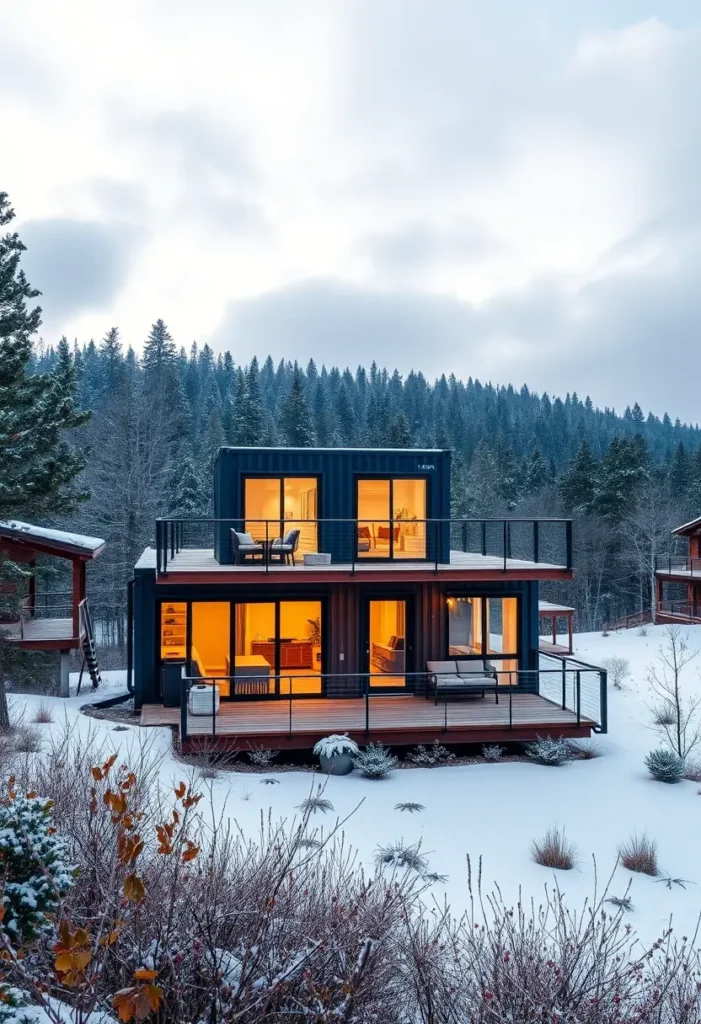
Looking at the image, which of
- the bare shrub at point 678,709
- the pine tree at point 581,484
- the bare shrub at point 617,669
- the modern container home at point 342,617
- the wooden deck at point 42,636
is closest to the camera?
the modern container home at point 342,617

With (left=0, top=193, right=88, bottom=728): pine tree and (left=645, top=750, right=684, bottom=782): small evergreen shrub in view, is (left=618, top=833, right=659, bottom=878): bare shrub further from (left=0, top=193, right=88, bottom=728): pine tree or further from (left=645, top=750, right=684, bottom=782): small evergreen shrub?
(left=0, top=193, right=88, bottom=728): pine tree

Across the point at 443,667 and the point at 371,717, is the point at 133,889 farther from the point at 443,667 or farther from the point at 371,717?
the point at 443,667

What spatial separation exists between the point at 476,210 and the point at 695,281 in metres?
38.3

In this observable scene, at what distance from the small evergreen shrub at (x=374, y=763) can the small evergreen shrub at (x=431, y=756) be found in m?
0.70

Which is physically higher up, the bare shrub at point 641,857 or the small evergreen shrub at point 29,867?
the small evergreen shrub at point 29,867

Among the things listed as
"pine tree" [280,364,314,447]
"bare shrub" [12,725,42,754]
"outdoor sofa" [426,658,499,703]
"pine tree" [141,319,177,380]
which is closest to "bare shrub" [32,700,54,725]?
"bare shrub" [12,725,42,754]

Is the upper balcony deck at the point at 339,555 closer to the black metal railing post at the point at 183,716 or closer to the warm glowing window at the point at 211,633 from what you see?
the warm glowing window at the point at 211,633

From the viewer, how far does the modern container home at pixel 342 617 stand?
42.9 ft

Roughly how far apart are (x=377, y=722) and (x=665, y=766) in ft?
16.0

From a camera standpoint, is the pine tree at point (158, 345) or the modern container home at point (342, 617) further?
the pine tree at point (158, 345)

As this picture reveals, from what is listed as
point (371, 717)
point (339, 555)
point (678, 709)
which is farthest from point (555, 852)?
point (339, 555)

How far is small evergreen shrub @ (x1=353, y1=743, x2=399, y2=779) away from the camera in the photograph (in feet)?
37.3

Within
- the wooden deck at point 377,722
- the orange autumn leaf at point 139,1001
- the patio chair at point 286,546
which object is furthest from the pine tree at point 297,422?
the orange autumn leaf at point 139,1001

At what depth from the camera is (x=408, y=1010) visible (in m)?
4.03
